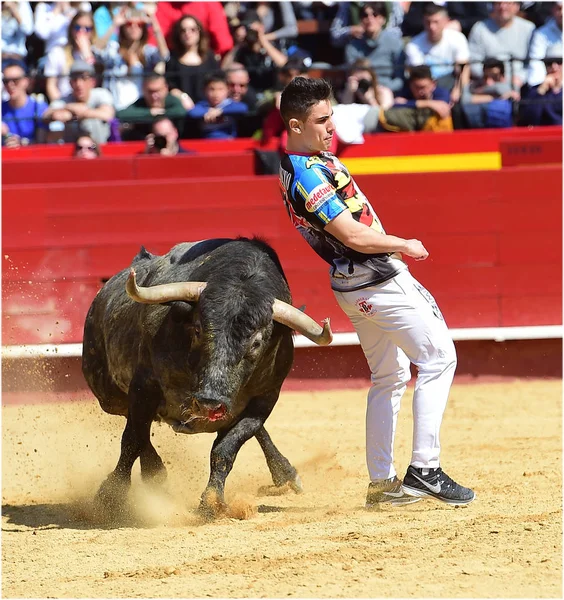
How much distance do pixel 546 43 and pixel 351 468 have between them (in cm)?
495

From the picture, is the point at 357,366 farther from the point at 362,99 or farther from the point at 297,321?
the point at 297,321

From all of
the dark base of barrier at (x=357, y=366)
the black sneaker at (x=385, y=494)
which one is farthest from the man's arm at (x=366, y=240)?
the dark base of barrier at (x=357, y=366)

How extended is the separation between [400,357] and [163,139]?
4.32 m

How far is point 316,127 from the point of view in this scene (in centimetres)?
398

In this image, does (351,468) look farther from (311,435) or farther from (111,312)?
(111,312)

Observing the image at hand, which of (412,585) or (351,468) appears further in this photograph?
(351,468)

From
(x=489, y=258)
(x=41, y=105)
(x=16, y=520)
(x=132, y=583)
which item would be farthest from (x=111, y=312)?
(x=41, y=105)

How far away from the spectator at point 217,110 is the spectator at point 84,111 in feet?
2.18

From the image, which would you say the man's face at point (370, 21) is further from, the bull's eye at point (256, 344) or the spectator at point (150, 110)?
the bull's eye at point (256, 344)

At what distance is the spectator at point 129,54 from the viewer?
8891mm

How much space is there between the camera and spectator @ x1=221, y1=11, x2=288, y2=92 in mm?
9016

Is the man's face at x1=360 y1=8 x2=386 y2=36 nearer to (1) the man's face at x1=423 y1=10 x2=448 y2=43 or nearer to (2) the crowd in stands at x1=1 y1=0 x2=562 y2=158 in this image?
(2) the crowd in stands at x1=1 y1=0 x2=562 y2=158

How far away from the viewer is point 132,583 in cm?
342

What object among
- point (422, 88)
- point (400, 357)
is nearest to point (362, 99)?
point (422, 88)
